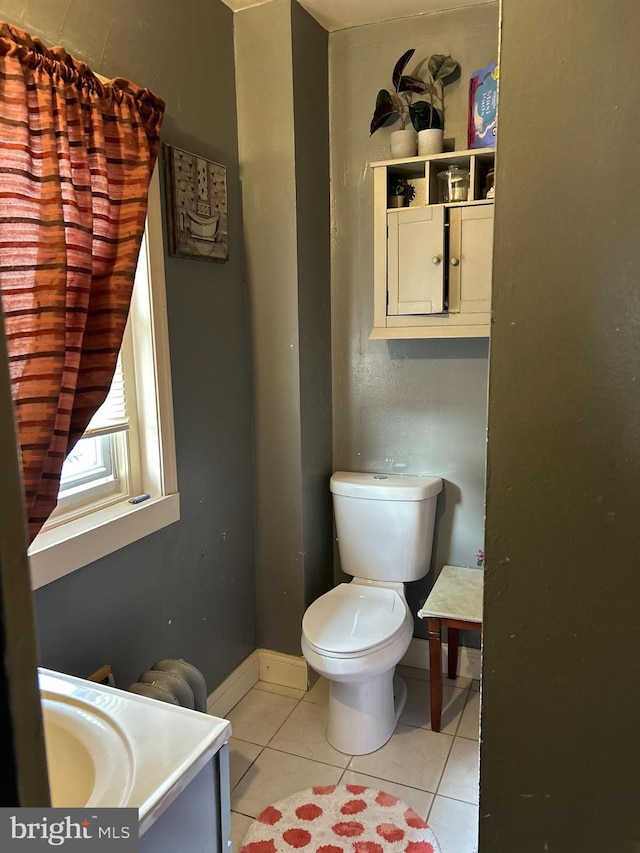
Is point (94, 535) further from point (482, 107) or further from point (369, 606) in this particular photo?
point (482, 107)

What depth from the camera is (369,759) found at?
2.07m

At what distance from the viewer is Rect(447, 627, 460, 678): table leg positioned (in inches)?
96.2

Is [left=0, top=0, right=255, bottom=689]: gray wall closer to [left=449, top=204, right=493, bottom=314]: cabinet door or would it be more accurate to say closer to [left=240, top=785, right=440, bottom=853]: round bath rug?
[left=240, top=785, right=440, bottom=853]: round bath rug

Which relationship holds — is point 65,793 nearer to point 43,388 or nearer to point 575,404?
point 43,388

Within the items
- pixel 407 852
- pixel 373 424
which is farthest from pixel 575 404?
pixel 373 424

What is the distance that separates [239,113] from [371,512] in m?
1.50

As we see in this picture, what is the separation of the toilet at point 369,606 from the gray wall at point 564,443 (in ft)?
3.93

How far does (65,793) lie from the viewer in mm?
1135

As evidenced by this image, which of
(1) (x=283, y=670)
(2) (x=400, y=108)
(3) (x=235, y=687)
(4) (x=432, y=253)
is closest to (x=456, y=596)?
(1) (x=283, y=670)

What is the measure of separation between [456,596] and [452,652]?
361 millimetres

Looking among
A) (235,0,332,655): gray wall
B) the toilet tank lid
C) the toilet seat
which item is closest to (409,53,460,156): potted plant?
(235,0,332,655): gray wall

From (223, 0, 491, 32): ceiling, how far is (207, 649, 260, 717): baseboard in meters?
2.35

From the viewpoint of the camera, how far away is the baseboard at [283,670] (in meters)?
2.45

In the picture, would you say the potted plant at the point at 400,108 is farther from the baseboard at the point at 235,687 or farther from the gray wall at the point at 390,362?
the baseboard at the point at 235,687
